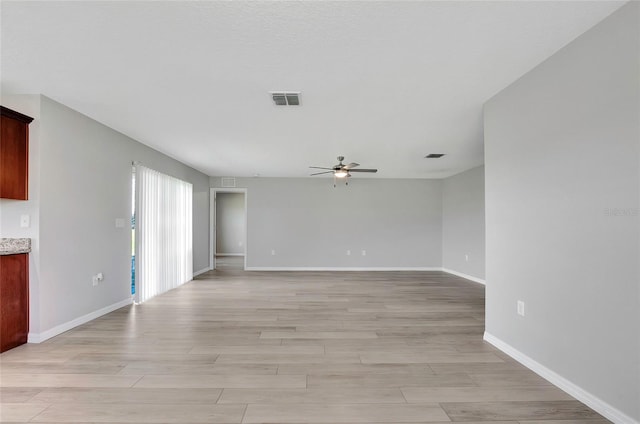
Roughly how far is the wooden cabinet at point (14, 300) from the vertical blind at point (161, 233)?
1.68 m

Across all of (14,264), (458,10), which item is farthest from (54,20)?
(458,10)

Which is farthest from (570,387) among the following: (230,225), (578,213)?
(230,225)

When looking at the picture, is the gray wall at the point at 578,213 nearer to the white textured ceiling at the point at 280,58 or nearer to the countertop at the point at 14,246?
the white textured ceiling at the point at 280,58

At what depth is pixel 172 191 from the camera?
5898 mm

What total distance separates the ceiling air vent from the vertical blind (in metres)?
2.94

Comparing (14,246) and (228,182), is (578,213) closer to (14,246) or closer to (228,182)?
(14,246)

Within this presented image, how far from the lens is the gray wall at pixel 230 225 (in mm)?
11836

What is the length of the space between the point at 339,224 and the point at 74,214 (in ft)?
19.0

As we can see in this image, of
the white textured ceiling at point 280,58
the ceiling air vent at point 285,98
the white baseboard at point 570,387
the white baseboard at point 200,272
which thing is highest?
the white textured ceiling at point 280,58

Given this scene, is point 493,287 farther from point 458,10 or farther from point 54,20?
point 54,20

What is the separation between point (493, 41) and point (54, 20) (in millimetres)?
2923

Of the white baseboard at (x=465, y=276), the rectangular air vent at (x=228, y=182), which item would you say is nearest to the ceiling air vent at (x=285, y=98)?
the rectangular air vent at (x=228, y=182)

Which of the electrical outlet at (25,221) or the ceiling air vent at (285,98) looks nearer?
the ceiling air vent at (285,98)

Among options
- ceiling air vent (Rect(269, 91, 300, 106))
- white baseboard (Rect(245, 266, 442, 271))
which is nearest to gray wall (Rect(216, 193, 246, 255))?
white baseboard (Rect(245, 266, 442, 271))
